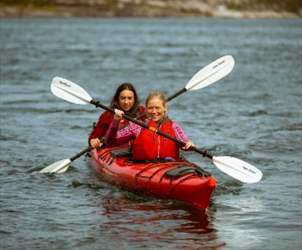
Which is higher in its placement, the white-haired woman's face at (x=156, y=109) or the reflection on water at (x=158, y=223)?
the white-haired woman's face at (x=156, y=109)

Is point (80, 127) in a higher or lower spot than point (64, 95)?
lower

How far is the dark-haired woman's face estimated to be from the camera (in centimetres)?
1221

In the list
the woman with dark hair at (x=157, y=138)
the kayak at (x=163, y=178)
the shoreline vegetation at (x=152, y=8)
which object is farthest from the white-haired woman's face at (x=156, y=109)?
the shoreline vegetation at (x=152, y=8)

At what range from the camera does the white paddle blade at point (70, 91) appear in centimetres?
1291

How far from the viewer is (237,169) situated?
1116 cm

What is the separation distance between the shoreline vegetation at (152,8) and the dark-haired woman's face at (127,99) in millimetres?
120991

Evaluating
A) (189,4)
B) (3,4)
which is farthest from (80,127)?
(189,4)

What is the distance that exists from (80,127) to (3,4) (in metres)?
115

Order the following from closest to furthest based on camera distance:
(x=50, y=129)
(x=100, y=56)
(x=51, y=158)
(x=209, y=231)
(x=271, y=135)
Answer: (x=209, y=231) < (x=51, y=158) < (x=271, y=135) < (x=50, y=129) < (x=100, y=56)

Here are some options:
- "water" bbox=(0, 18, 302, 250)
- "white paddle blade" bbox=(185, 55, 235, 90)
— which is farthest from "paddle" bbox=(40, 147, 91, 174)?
"white paddle blade" bbox=(185, 55, 235, 90)

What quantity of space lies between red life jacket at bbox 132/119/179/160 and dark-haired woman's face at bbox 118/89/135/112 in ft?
3.45

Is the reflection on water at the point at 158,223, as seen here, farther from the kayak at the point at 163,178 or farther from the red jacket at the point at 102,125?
the red jacket at the point at 102,125

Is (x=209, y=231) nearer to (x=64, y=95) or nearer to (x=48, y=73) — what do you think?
(x=64, y=95)

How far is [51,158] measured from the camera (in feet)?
48.9
